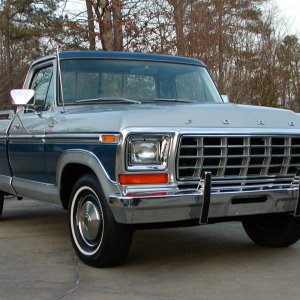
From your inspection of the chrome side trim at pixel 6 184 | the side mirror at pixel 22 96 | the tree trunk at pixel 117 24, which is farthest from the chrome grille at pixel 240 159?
the tree trunk at pixel 117 24

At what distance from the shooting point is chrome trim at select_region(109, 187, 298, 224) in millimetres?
4594

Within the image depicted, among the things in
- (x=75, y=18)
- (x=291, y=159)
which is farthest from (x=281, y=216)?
(x=75, y=18)

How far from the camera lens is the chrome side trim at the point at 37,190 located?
5.82m

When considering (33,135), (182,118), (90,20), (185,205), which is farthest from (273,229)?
(90,20)

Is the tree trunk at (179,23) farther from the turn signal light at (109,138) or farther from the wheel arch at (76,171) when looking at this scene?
the turn signal light at (109,138)

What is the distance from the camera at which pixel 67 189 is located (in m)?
5.77

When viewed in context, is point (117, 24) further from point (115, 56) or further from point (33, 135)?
point (33, 135)

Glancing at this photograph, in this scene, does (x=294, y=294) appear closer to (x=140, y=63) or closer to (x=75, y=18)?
(x=140, y=63)

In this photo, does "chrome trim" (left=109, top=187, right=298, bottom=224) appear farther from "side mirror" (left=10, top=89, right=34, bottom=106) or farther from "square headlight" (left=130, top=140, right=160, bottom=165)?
"side mirror" (left=10, top=89, right=34, bottom=106)

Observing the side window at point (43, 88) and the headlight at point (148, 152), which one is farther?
the side window at point (43, 88)

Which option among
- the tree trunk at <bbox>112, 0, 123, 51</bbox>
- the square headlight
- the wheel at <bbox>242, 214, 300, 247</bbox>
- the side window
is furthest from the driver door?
the tree trunk at <bbox>112, 0, 123, 51</bbox>

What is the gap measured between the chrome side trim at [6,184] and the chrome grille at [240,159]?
291 centimetres

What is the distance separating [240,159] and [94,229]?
4.83 feet

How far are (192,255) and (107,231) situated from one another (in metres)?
1.28
